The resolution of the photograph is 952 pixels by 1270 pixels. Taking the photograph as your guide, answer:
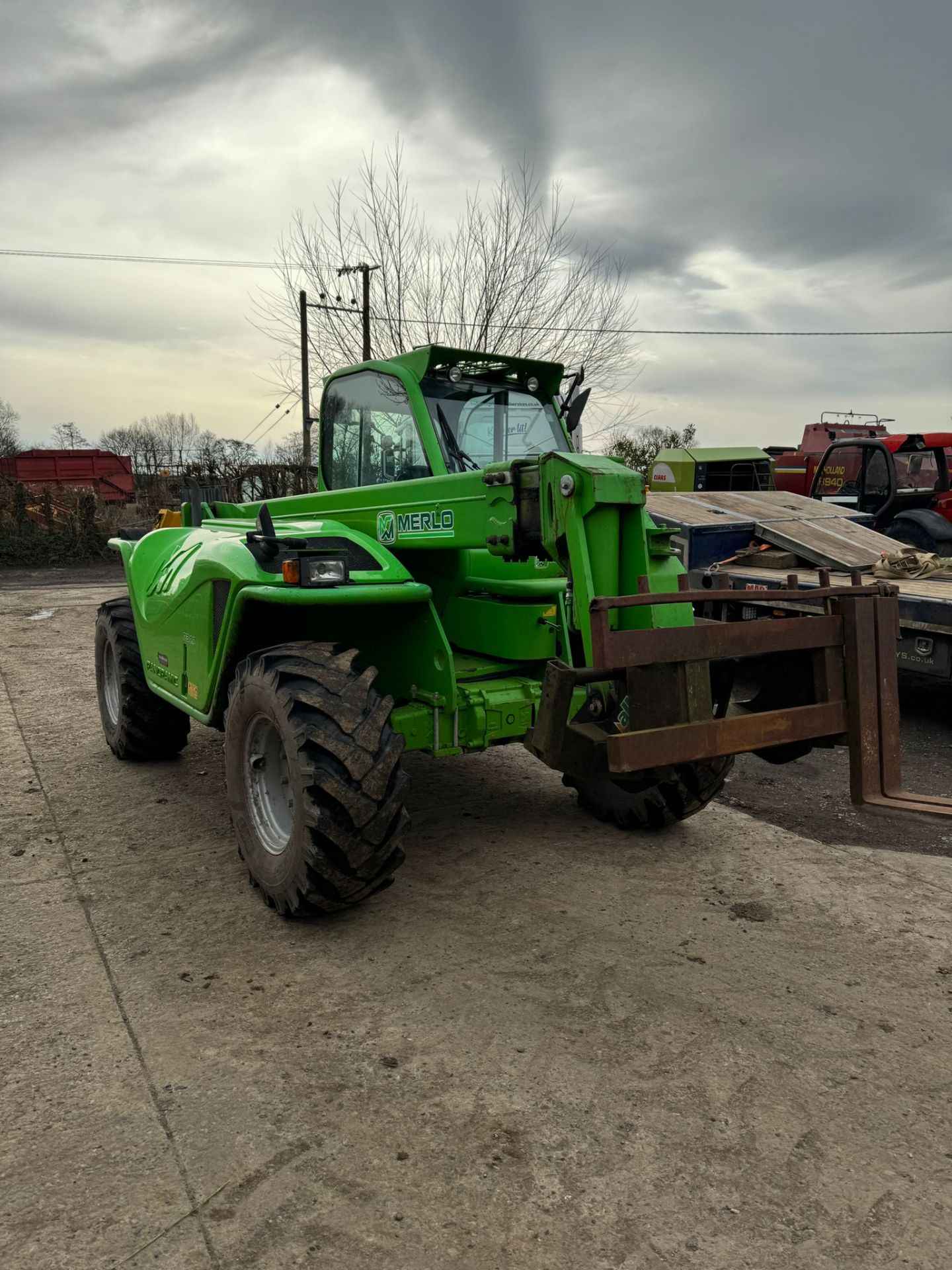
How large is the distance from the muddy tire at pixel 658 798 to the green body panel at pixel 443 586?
737 mm

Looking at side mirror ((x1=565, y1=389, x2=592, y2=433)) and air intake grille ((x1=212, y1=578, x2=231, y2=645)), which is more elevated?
side mirror ((x1=565, y1=389, x2=592, y2=433))

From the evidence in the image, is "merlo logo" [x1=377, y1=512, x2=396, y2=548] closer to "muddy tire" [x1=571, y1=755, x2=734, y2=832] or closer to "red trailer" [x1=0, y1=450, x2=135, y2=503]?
"muddy tire" [x1=571, y1=755, x2=734, y2=832]

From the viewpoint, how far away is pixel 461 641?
15.4ft

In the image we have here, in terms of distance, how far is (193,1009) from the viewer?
3172mm

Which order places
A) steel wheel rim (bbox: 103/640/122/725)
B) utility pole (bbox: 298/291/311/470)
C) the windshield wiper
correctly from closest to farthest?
→ the windshield wiper < steel wheel rim (bbox: 103/640/122/725) < utility pole (bbox: 298/291/311/470)

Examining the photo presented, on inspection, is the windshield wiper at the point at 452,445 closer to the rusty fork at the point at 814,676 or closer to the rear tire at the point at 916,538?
the rusty fork at the point at 814,676

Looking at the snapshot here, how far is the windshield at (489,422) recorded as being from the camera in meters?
4.48

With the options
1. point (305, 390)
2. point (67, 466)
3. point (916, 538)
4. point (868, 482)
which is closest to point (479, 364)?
point (916, 538)

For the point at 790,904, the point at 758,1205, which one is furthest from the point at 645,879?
the point at 758,1205

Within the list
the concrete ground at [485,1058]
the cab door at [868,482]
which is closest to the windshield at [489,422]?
the concrete ground at [485,1058]

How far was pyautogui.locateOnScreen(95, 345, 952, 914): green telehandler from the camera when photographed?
3256 millimetres

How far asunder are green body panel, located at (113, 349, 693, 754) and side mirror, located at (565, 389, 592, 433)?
133mm

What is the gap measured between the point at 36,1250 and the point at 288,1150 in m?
0.61

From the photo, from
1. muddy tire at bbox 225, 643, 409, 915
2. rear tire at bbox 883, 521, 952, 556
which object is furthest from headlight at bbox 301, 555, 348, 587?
rear tire at bbox 883, 521, 952, 556
